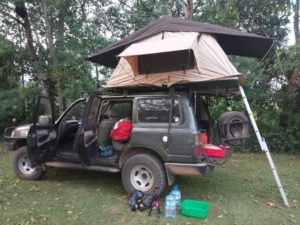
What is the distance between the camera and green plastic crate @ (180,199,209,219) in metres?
4.56

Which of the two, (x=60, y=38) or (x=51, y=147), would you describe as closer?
(x=51, y=147)

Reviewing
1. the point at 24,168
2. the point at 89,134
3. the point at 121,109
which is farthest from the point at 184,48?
the point at 24,168

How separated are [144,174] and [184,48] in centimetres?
205

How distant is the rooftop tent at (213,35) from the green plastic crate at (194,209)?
2.68 meters

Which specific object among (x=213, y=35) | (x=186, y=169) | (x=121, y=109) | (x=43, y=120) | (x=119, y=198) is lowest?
(x=119, y=198)

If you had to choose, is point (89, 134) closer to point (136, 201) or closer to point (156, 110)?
point (156, 110)

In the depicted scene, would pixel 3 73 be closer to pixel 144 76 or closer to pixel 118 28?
pixel 118 28

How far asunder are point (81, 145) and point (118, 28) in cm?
720

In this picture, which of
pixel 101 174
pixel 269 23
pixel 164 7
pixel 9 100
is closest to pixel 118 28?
pixel 164 7

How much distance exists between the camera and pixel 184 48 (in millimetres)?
4793

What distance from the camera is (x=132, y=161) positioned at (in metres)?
5.25

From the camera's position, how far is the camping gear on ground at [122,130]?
550 cm

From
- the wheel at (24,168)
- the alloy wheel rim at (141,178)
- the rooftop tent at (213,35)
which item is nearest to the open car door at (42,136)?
the wheel at (24,168)

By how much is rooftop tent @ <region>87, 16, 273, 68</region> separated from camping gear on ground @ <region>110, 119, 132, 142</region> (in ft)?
4.64
